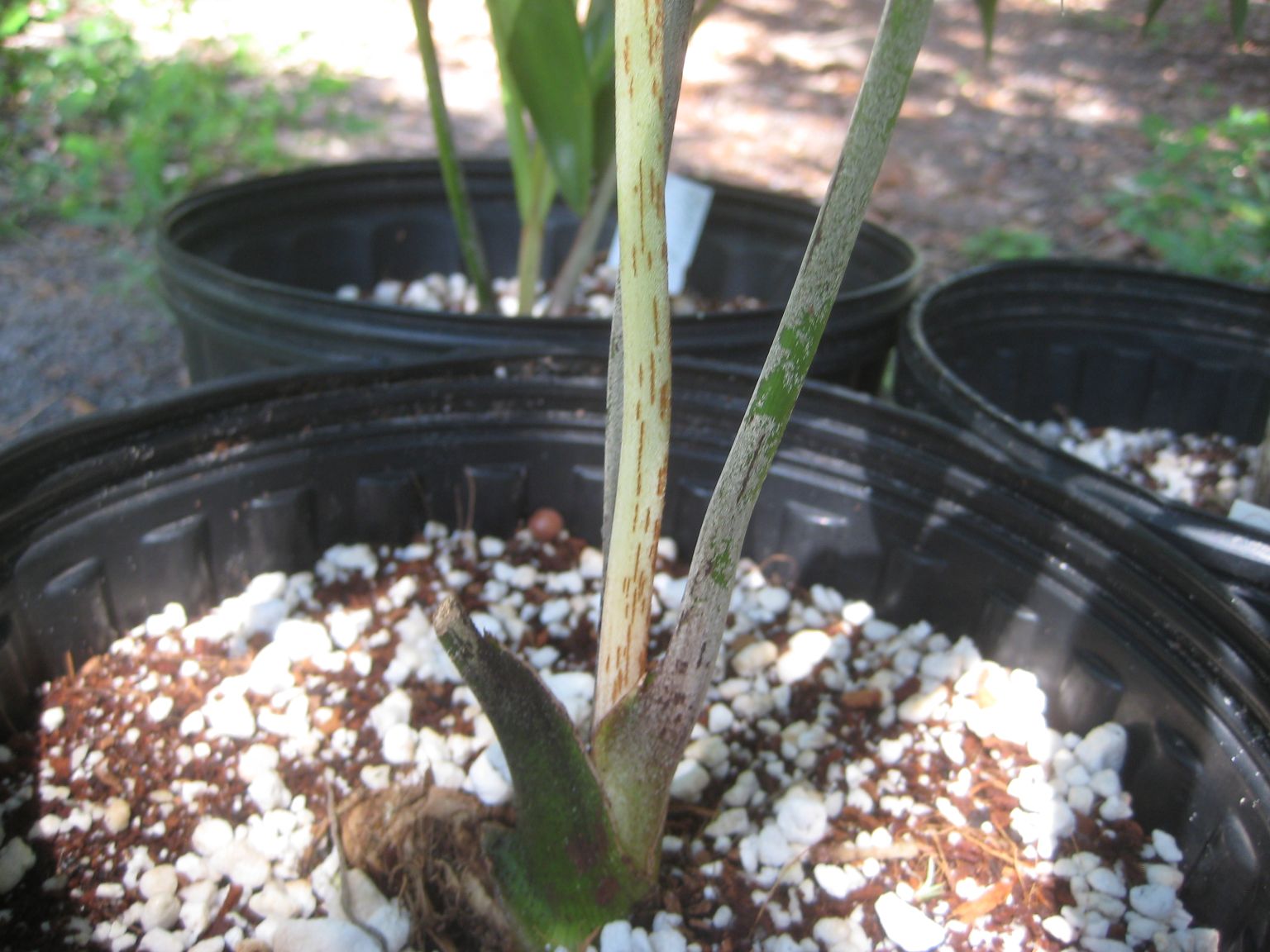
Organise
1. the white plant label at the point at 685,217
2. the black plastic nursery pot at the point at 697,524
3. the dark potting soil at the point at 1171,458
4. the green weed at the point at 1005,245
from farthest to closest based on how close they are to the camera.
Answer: the green weed at the point at 1005,245, the white plant label at the point at 685,217, the dark potting soil at the point at 1171,458, the black plastic nursery pot at the point at 697,524

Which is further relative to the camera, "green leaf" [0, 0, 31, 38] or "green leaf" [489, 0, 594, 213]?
"green leaf" [0, 0, 31, 38]

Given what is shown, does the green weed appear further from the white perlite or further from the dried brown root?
the dried brown root

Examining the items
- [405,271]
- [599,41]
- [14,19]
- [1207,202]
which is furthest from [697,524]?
[14,19]

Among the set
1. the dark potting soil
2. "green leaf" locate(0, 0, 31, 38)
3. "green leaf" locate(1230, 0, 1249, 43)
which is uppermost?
"green leaf" locate(1230, 0, 1249, 43)

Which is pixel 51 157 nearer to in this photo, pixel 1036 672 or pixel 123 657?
pixel 123 657

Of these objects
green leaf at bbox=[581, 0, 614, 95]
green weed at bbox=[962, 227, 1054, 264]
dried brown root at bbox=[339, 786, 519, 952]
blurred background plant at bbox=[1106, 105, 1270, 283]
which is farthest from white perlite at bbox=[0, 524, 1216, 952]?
green weed at bbox=[962, 227, 1054, 264]

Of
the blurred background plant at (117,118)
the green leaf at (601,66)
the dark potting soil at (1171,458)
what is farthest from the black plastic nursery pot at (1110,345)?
the blurred background plant at (117,118)

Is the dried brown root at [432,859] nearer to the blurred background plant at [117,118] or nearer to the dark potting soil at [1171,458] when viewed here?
the dark potting soil at [1171,458]
